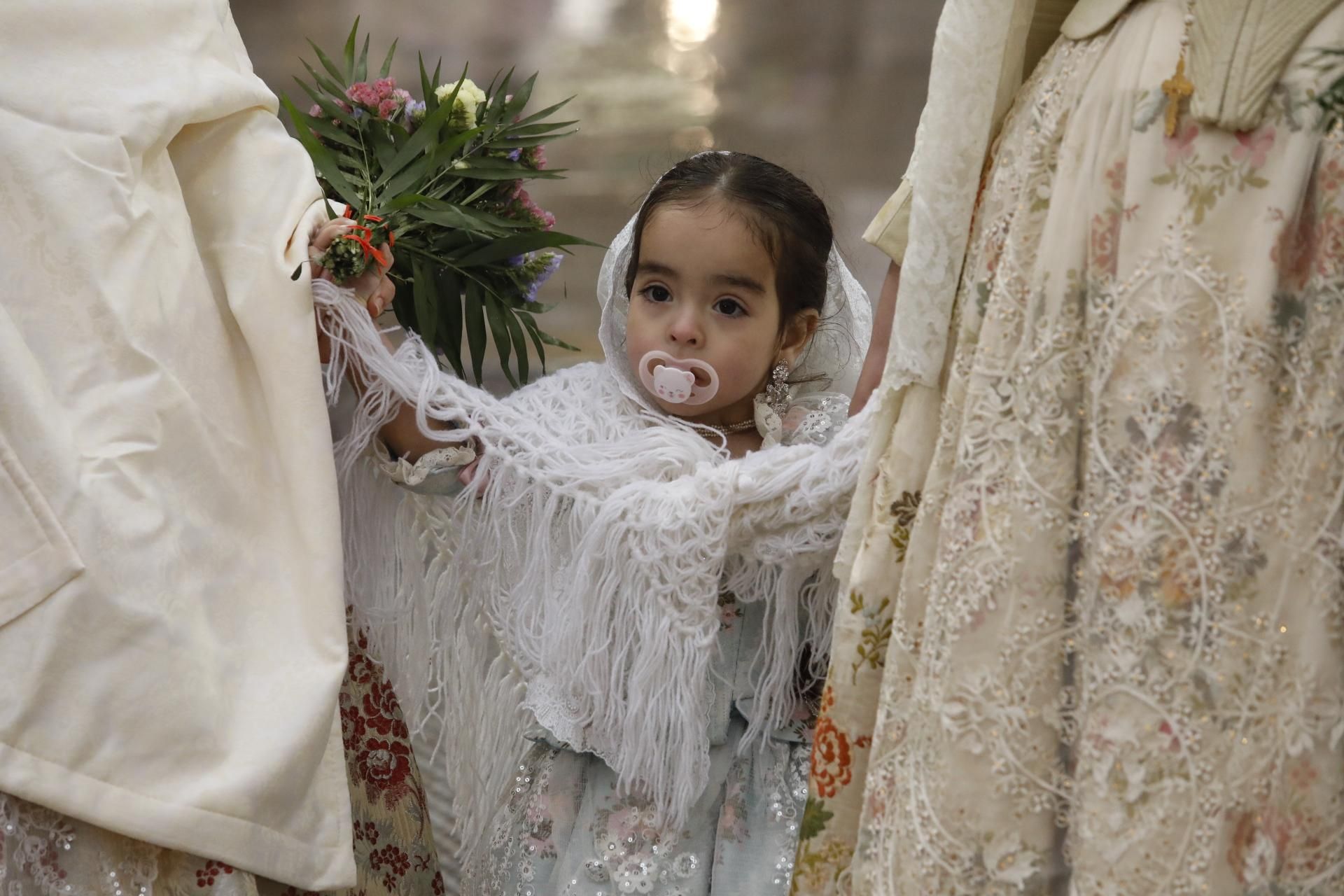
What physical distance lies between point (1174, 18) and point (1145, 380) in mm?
224

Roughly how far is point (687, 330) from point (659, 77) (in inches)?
46.0

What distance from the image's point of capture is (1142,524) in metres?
0.74

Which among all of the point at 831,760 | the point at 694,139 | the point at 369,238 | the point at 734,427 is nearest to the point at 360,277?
the point at 369,238

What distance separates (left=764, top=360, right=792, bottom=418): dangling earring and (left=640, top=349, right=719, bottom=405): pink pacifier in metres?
0.08

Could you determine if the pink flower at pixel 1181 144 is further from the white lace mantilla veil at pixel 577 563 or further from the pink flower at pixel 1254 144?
the white lace mantilla veil at pixel 577 563

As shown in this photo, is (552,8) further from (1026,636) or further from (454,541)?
(1026,636)

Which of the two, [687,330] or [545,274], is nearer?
[687,330]

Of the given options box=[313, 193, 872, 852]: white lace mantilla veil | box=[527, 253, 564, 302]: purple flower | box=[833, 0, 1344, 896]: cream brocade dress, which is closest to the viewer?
box=[833, 0, 1344, 896]: cream brocade dress

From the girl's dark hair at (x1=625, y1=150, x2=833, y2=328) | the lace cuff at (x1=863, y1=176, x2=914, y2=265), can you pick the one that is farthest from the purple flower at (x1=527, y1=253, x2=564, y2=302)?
the lace cuff at (x1=863, y1=176, x2=914, y2=265)

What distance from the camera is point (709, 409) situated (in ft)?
4.40

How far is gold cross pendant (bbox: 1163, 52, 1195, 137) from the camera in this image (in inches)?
29.4

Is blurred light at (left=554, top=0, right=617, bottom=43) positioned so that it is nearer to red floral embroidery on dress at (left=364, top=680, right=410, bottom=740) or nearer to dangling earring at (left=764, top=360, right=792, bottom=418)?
dangling earring at (left=764, top=360, right=792, bottom=418)

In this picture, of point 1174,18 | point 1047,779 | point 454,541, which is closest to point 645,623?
point 454,541

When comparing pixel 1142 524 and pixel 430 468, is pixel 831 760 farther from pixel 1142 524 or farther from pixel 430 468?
pixel 430 468
